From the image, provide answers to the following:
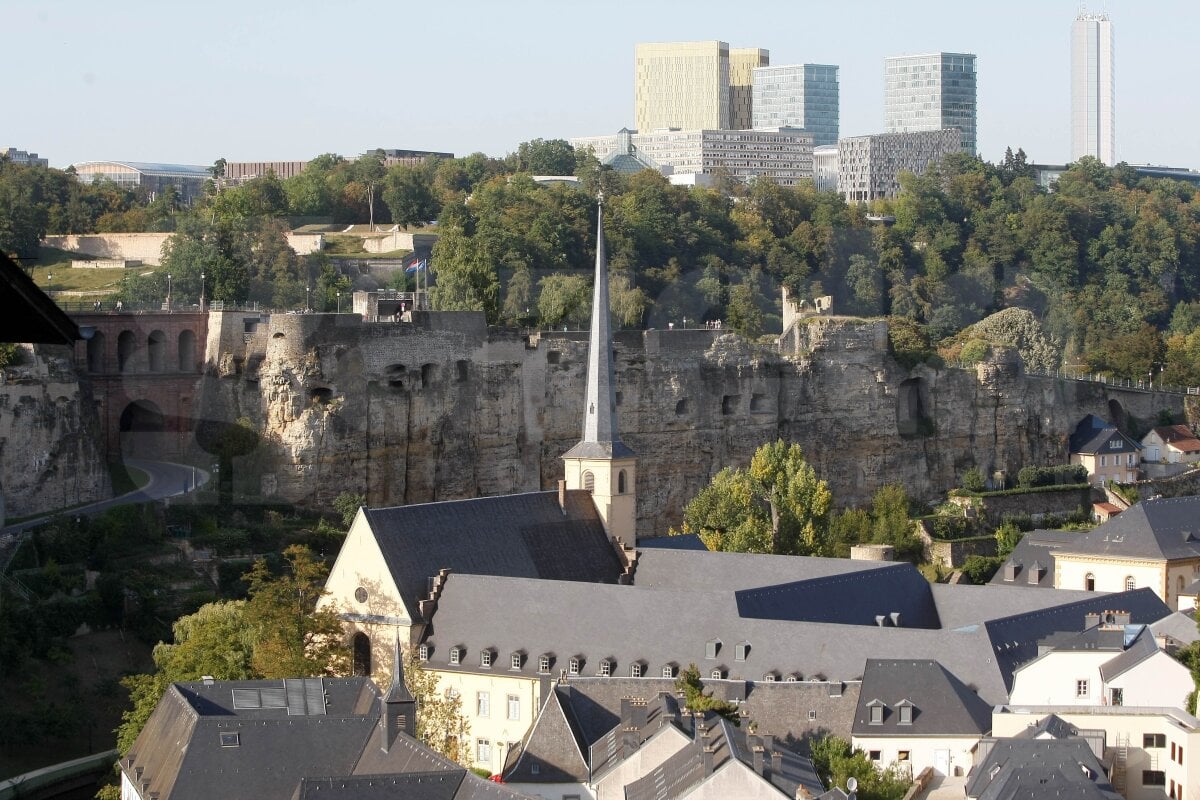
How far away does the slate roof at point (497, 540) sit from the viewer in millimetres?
41500

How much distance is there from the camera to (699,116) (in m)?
187

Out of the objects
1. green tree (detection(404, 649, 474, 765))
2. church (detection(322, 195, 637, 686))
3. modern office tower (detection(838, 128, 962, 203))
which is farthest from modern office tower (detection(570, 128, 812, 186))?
green tree (detection(404, 649, 474, 765))

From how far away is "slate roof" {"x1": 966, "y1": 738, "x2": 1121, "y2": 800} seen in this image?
2945 centimetres

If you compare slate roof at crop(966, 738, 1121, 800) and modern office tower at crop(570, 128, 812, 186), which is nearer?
slate roof at crop(966, 738, 1121, 800)

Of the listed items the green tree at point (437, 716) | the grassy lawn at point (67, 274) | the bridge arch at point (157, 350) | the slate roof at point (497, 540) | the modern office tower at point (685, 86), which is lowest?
the green tree at point (437, 716)

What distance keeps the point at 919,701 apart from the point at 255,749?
11.8 metres

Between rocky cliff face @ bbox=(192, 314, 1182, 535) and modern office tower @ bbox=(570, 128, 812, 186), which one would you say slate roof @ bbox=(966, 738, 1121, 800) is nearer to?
rocky cliff face @ bbox=(192, 314, 1182, 535)

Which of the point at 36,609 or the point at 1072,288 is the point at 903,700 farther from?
the point at 1072,288

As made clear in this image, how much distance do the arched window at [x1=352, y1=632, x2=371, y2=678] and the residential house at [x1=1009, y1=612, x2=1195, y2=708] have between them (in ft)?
43.3

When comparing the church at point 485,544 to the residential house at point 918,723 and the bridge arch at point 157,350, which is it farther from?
the bridge arch at point 157,350

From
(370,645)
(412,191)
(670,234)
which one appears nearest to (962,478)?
(670,234)

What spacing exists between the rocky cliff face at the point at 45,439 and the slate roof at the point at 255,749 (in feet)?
56.8

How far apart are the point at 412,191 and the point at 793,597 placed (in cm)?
5086

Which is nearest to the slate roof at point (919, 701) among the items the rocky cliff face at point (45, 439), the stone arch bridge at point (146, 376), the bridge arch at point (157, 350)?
the rocky cliff face at point (45, 439)
